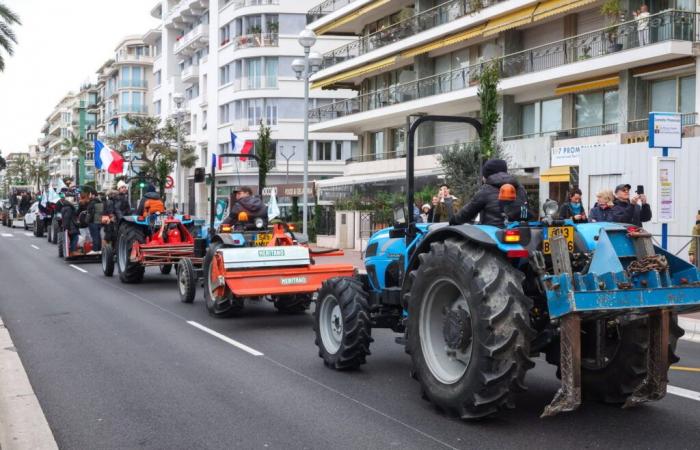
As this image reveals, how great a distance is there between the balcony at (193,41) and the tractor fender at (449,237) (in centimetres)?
6201

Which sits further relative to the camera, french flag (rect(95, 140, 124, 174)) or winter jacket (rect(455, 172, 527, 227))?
french flag (rect(95, 140, 124, 174))

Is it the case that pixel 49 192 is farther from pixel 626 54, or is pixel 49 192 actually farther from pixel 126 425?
pixel 126 425

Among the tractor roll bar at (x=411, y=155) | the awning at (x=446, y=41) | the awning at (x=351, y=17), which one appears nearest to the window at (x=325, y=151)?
the awning at (x=351, y=17)

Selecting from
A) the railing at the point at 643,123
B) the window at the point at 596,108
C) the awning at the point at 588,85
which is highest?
the awning at the point at 588,85

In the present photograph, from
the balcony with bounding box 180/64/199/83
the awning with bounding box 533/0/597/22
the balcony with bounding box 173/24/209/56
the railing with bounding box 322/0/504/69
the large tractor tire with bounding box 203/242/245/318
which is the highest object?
the balcony with bounding box 173/24/209/56

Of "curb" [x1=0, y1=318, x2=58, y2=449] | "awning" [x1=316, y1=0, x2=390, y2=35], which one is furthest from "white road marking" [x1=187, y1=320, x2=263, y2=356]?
"awning" [x1=316, y1=0, x2=390, y2=35]

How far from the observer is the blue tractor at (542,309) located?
5.58 metres

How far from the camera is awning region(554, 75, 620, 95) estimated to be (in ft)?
87.2

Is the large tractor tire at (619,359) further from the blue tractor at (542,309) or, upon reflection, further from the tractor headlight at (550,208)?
the tractor headlight at (550,208)

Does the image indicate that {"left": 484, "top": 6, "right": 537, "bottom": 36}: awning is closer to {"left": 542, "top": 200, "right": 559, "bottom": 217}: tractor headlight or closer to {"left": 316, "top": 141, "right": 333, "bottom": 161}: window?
{"left": 542, "top": 200, "right": 559, "bottom": 217}: tractor headlight

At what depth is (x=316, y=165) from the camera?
2280 inches

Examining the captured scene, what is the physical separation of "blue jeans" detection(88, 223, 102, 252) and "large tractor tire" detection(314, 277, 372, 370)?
15276 millimetres

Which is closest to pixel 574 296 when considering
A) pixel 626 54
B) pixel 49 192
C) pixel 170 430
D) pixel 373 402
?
pixel 373 402

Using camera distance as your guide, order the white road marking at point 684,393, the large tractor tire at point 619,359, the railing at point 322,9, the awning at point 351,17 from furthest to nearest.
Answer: the railing at point 322,9 → the awning at point 351,17 → the white road marking at point 684,393 → the large tractor tire at point 619,359
